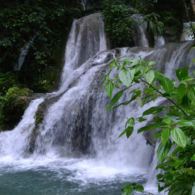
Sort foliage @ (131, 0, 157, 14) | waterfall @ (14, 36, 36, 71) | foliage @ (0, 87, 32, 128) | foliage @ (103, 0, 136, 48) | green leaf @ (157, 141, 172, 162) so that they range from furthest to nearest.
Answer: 1. foliage @ (131, 0, 157, 14)
2. foliage @ (103, 0, 136, 48)
3. waterfall @ (14, 36, 36, 71)
4. foliage @ (0, 87, 32, 128)
5. green leaf @ (157, 141, 172, 162)

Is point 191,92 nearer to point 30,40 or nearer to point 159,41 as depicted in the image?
point 30,40

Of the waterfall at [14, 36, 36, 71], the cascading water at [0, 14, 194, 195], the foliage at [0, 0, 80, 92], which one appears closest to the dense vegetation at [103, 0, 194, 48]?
the foliage at [0, 0, 80, 92]

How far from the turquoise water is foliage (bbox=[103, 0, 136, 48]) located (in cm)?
790

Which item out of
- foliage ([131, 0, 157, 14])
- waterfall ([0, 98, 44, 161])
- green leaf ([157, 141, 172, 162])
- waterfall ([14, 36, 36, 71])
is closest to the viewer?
green leaf ([157, 141, 172, 162])

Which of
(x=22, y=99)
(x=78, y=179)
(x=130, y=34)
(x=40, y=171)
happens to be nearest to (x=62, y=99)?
(x=22, y=99)

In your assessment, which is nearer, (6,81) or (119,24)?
(6,81)

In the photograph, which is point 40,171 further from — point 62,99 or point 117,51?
point 117,51

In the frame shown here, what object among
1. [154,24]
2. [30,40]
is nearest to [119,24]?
[154,24]

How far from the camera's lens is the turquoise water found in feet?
14.8

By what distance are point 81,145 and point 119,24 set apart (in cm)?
749

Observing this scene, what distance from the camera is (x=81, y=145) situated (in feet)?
22.6

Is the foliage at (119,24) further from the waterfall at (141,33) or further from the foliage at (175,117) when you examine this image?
the foliage at (175,117)

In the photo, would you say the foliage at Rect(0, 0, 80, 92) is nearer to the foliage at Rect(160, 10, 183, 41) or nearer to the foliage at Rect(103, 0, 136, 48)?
the foliage at Rect(103, 0, 136, 48)

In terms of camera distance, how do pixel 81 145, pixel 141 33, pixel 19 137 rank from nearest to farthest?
pixel 81 145
pixel 19 137
pixel 141 33
